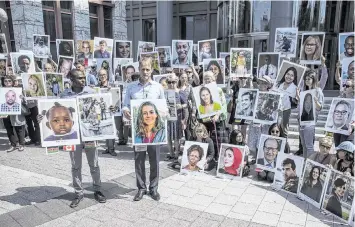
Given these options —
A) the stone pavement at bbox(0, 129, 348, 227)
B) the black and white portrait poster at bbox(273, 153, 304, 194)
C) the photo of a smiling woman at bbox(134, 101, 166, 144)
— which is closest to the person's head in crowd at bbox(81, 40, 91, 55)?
the stone pavement at bbox(0, 129, 348, 227)

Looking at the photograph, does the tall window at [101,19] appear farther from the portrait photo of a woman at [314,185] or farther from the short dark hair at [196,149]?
the portrait photo of a woman at [314,185]

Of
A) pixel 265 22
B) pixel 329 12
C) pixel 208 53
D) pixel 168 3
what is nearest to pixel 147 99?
pixel 208 53

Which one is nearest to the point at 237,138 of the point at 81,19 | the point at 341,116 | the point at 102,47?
the point at 341,116

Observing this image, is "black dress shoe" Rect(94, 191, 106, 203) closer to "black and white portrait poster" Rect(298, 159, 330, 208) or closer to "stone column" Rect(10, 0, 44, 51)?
"black and white portrait poster" Rect(298, 159, 330, 208)

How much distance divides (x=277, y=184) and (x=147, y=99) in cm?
262

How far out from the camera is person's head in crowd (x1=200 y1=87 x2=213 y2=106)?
206 inches

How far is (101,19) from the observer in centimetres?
1692

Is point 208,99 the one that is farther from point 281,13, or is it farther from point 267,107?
point 281,13

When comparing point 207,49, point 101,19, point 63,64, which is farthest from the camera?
point 101,19

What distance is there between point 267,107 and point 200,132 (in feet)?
4.41

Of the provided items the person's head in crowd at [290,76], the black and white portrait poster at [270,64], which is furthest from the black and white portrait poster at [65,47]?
the person's head in crowd at [290,76]

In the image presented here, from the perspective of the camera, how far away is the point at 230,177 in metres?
5.17

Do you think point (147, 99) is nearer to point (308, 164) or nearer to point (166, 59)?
point (308, 164)

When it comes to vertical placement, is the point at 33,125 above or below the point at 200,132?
below
